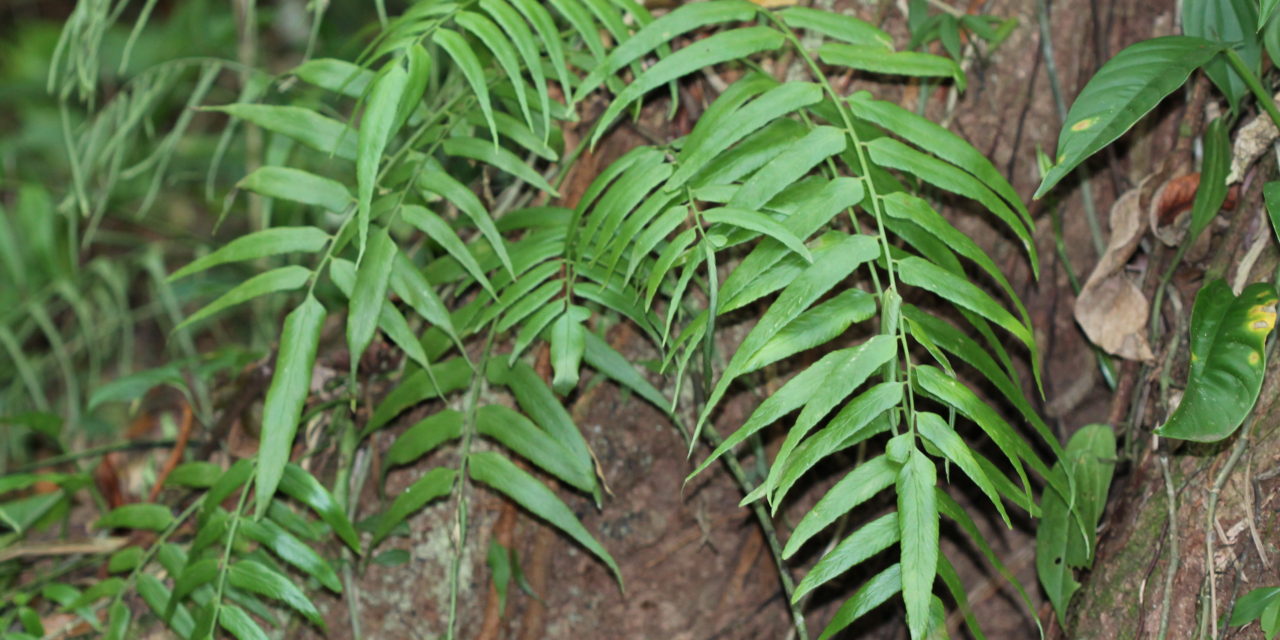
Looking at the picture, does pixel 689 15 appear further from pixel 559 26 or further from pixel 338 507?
pixel 338 507

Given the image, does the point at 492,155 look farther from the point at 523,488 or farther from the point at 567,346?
the point at 523,488

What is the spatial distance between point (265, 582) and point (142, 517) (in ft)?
1.09

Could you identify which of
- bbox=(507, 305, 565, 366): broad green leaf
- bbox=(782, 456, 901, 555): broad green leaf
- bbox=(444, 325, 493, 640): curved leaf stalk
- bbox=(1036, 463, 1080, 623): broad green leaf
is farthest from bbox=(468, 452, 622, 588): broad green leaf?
bbox=(1036, 463, 1080, 623): broad green leaf

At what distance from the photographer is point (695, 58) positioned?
3.84 feet

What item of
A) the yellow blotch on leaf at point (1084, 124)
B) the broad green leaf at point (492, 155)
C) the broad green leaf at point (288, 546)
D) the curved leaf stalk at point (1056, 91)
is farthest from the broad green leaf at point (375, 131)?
the curved leaf stalk at point (1056, 91)

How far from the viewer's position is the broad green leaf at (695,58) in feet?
3.76

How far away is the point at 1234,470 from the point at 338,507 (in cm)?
97

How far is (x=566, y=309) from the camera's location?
1.21 meters

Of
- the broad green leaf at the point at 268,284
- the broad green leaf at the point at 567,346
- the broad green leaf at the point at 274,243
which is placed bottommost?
the broad green leaf at the point at 567,346

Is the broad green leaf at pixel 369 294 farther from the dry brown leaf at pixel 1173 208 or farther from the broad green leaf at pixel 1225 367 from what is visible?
the dry brown leaf at pixel 1173 208

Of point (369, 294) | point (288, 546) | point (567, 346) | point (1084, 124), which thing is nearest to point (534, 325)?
point (567, 346)

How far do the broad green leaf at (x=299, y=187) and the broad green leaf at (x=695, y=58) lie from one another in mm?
309

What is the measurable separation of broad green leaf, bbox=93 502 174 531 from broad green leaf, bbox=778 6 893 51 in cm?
101

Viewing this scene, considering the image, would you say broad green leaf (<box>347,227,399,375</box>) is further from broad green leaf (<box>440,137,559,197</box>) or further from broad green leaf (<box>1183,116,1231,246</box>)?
broad green leaf (<box>1183,116,1231,246</box>)
